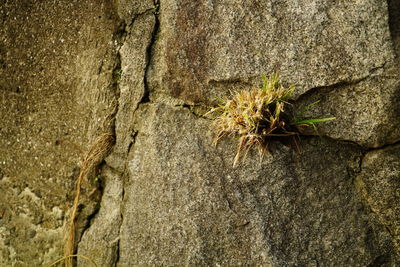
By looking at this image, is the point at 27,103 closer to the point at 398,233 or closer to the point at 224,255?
the point at 224,255

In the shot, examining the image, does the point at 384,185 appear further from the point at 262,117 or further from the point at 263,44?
the point at 263,44

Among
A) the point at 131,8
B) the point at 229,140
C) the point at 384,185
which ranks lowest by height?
the point at 384,185

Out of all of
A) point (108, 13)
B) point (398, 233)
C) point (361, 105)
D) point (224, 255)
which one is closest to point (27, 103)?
point (108, 13)

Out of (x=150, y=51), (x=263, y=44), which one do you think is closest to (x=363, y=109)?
(x=263, y=44)

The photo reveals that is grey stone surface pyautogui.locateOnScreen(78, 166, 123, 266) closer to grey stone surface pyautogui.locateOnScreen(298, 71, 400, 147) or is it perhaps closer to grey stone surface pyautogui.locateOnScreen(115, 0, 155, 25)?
grey stone surface pyautogui.locateOnScreen(115, 0, 155, 25)

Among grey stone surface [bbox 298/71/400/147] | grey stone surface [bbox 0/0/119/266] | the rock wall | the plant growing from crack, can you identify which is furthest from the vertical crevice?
grey stone surface [bbox 298/71/400/147]

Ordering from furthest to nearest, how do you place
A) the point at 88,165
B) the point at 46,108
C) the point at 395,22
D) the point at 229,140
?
1. the point at 46,108
2. the point at 88,165
3. the point at 229,140
4. the point at 395,22
